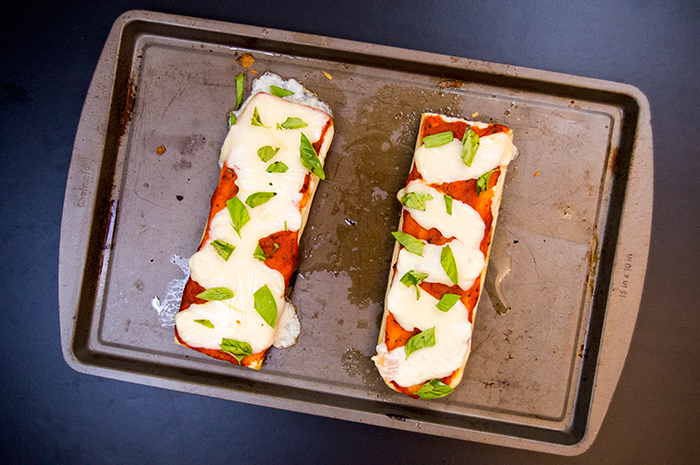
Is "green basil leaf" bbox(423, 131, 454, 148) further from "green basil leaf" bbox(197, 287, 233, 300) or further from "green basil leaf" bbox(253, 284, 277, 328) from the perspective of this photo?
"green basil leaf" bbox(197, 287, 233, 300)

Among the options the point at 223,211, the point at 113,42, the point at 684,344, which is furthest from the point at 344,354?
the point at 113,42

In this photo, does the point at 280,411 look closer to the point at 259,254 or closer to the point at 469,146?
the point at 259,254

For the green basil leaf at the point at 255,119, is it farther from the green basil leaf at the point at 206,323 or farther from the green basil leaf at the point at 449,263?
the green basil leaf at the point at 449,263

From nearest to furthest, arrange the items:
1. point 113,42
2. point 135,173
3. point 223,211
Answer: point 223,211 → point 113,42 → point 135,173

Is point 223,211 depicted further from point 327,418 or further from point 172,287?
point 327,418

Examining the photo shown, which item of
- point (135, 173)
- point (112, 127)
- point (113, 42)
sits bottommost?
point (135, 173)

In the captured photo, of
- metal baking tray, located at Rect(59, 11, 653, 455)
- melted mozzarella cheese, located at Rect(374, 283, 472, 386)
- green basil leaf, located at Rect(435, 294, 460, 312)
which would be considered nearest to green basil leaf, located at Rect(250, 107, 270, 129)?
metal baking tray, located at Rect(59, 11, 653, 455)
